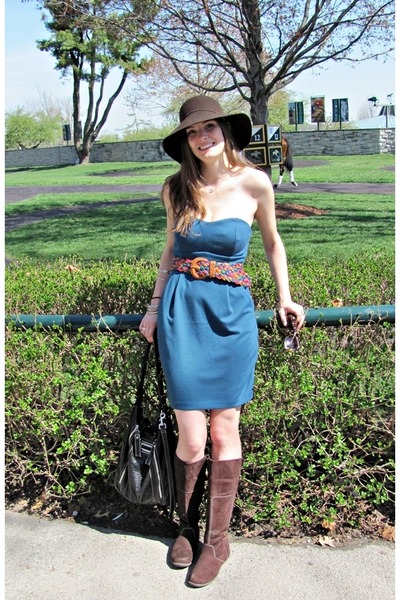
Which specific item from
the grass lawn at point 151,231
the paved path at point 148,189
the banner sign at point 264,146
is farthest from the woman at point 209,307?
the paved path at point 148,189

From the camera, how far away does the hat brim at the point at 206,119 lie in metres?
2.36

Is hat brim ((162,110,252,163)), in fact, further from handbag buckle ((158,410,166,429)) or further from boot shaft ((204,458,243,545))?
boot shaft ((204,458,243,545))

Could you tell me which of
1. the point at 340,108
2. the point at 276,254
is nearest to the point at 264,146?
the point at 276,254

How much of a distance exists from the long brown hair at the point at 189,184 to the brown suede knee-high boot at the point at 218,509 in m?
0.92

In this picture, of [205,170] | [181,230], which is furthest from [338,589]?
[205,170]

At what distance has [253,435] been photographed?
2.72 meters

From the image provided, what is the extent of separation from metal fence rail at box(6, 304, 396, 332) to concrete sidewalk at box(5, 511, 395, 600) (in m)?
0.89

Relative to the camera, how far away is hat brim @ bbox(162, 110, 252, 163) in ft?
7.74

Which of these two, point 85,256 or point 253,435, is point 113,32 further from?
point 253,435

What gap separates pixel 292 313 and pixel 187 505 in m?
0.87

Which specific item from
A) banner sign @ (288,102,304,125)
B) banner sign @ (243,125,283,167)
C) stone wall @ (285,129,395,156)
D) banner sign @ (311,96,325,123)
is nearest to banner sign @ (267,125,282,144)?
banner sign @ (243,125,283,167)

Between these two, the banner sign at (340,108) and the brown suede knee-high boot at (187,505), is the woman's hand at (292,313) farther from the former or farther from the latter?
the banner sign at (340,108)

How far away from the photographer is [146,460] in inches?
100.0

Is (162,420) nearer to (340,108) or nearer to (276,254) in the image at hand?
(276,254)
